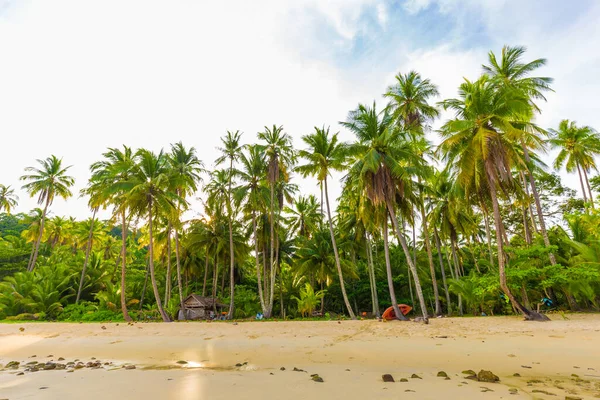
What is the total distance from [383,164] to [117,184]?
48.9 ft

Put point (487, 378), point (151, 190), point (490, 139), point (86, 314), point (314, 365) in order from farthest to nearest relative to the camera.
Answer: point (86, 314) < point (151, 190) < point (490, 139) < point (314, 365) < point (487, 378)

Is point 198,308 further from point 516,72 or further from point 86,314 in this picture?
point 516,72

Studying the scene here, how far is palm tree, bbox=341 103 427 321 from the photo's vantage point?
583 inches

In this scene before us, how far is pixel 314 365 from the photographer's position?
583 centimetres

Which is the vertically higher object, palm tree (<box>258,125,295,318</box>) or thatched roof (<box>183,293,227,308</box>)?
palm tree (<box>258,125,295,318</box>)

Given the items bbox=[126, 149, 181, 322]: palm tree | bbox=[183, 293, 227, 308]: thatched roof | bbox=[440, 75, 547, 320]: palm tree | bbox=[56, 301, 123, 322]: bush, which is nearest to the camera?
bbox=[440, 75, 547, 320]: palm tree

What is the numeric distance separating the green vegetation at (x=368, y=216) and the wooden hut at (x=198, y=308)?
76 cm

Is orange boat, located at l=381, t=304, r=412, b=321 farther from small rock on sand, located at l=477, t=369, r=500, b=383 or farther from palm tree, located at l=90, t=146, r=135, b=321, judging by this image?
palm tree, located at l=90, t=146, r=135, b=321

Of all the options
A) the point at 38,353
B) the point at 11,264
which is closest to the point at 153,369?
the point at 38,353

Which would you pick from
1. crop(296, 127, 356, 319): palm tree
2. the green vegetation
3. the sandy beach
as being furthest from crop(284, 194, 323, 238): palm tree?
the sandy beach

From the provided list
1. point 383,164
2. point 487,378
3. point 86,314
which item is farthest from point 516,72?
point 86,314

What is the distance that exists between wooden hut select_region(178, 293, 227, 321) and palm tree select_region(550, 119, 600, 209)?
26.6 metres

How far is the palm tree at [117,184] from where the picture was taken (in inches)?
698

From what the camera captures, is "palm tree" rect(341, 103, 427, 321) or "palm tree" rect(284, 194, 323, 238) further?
"palm tree" rect(284, 194, 323, 238)
